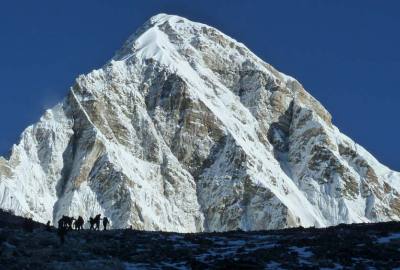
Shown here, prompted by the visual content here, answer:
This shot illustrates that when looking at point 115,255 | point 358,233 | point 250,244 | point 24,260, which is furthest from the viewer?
point 358,233

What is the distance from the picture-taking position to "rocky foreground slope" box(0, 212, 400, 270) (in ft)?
160

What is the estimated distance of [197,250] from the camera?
53750 millimetres

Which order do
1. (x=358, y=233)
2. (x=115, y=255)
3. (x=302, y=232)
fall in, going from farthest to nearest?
(x=302, y=232) < (x=358, y=233) < (x=115, y=255)

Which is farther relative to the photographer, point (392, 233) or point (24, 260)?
point (392, 233)

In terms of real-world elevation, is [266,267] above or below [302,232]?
below

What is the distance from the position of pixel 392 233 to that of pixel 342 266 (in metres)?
10.8

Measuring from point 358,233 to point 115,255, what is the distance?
15346 mm

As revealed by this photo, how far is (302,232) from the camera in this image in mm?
64188

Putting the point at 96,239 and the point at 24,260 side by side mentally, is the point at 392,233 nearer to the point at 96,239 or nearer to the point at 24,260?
the point at 96,239

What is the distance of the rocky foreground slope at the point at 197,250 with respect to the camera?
4875 cm

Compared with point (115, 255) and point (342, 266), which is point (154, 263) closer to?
point (115, 255)

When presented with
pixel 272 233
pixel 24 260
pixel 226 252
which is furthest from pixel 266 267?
pixel 272 233

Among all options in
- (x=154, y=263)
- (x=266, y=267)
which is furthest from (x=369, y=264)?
(x=154, y=263)

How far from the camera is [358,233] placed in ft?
198
